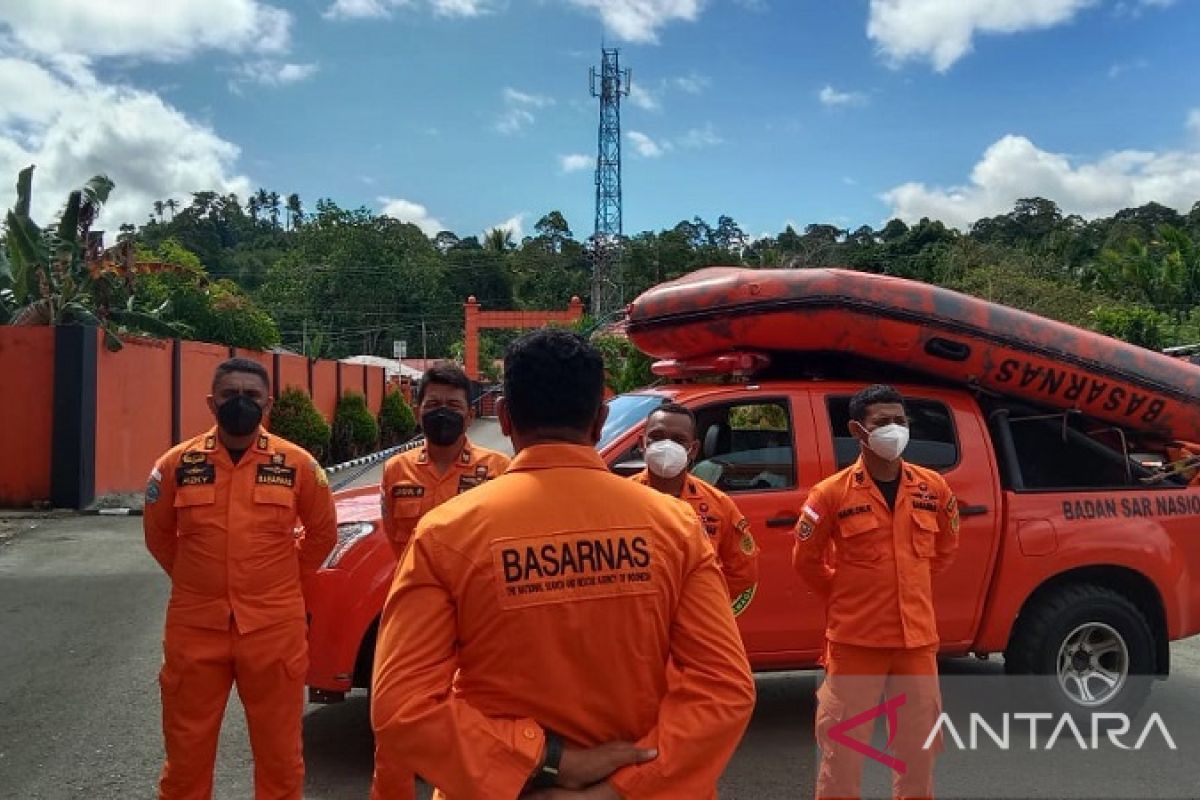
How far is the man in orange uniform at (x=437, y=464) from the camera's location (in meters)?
3.79

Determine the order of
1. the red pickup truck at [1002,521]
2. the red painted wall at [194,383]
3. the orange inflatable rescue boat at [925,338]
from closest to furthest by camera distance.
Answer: the red pickup truck at [1002,521], the orange inflatable rescue boat at [925,338], the red painted wall at [194,383]

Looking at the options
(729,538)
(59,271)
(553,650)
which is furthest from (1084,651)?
(59,271)

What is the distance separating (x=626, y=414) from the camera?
4.90m

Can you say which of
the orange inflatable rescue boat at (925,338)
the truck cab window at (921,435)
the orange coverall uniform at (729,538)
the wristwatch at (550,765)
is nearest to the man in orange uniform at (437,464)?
the orange coverall uniform at (729,538)

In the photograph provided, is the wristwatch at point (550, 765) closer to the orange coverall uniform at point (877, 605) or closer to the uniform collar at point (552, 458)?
the uniform collar at point (552, 458)

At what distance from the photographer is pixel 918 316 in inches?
187

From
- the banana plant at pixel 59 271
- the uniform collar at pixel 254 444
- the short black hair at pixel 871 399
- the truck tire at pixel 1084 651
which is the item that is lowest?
the truck tire at pixel 1084 651

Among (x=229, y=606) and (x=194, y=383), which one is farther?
(x=194, y=383)

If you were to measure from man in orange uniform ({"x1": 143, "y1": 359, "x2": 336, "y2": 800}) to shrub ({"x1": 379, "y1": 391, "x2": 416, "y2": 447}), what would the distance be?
2205 centimetres

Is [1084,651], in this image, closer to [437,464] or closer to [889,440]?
[889,440]

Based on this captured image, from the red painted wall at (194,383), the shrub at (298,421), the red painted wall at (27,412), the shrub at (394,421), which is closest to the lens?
the red painted wall at (27,412)

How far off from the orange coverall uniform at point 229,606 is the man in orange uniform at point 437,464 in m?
0.39

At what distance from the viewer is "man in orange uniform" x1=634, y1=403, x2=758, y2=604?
137 inches

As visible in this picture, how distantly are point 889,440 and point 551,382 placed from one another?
223 centimetres
